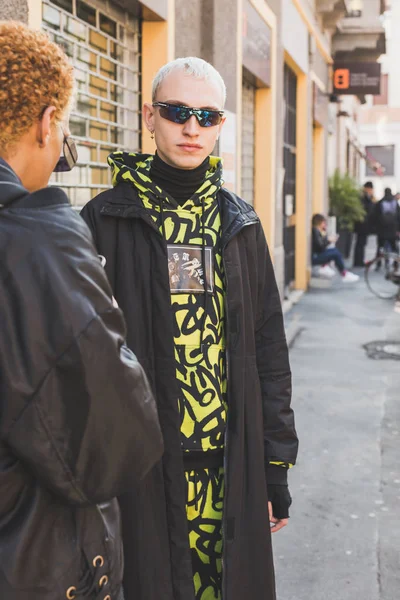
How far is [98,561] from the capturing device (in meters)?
1.50

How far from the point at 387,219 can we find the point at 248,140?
8.74 metres

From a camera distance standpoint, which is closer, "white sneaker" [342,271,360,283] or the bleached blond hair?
the bleached blond hair

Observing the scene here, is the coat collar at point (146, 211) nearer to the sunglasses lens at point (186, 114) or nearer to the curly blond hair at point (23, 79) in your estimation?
the sunglasses lens at point (186, 114)

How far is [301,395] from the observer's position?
23.2 feet

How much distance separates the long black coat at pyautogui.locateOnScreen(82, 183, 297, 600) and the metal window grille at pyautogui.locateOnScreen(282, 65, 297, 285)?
35.2 ft

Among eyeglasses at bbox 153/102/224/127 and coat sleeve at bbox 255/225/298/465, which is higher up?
eyeglasses at bbox 153/102/224/127

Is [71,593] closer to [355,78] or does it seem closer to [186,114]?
[186,114]

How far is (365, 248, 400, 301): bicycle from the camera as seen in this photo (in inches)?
486

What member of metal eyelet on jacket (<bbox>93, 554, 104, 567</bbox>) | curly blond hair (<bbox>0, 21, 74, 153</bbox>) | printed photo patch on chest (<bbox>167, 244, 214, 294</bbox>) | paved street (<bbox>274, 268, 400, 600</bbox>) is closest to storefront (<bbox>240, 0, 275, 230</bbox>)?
paved street (<bbox>274, 268, 400, 600</bbox>)

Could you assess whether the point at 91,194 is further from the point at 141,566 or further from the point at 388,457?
the point at 141,566

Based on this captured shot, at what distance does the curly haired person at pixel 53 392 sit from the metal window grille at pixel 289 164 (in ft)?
38.2

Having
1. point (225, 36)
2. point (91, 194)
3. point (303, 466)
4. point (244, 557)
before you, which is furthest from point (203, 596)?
point (225, 36)

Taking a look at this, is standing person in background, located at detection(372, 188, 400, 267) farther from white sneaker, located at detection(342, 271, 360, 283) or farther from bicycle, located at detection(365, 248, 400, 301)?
white sneaker, located at detection(342, 271, 360, 283)

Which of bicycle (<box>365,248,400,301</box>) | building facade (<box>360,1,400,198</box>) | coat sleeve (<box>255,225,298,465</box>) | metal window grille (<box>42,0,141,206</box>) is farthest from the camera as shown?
building facade (<box>360,1,400,198</box>)
